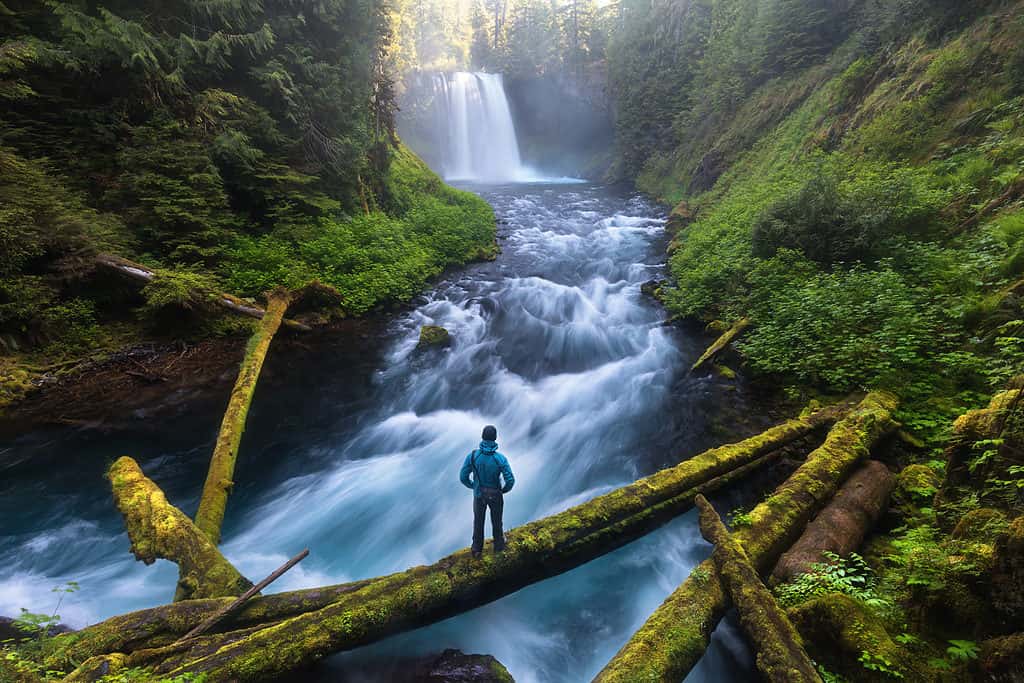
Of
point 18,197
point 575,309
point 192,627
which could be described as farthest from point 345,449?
point 575,309

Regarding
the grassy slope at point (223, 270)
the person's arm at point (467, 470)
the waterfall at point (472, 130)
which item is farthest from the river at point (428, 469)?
the waterfall at point (472, 130)

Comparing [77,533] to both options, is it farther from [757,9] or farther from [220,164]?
[757,9]

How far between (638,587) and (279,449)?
21.8 ft

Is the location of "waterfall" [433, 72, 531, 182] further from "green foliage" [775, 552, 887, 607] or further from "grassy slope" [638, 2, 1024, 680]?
"green foliage" [775, 552, 887, 607]

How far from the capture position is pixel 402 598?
151 inches

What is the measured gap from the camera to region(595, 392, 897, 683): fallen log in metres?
3.24

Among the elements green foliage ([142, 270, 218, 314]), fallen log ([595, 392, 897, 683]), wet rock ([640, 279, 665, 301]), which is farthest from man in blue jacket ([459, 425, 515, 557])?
wet rock ([640, 279, 665, 301])

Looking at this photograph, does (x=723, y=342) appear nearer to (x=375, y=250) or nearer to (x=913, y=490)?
(x=913, y=490)

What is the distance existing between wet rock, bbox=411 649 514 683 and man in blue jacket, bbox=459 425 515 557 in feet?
3.13

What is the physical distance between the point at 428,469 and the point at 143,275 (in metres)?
7.10

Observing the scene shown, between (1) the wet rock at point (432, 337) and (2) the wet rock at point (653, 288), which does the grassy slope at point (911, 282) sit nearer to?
(2) the wet rock at point (653, 288)

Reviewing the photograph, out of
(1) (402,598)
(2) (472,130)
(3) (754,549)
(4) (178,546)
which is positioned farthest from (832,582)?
(2) (472,130)

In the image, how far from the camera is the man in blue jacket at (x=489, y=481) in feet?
14.0

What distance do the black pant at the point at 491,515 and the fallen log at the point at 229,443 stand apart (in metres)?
3.41
